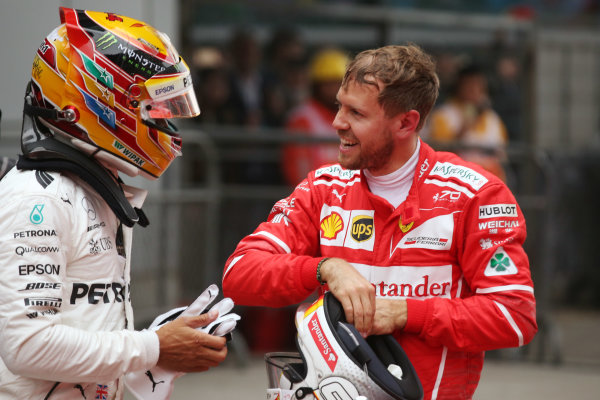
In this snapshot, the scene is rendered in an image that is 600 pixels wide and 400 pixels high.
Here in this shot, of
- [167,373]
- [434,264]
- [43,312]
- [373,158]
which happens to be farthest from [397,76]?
[43,312]

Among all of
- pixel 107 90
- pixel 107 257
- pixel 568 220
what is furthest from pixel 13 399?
pixel 568 220

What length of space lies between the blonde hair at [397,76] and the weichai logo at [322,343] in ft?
2.43

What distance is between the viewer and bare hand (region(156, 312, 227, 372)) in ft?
8.79

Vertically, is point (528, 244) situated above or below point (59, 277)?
below

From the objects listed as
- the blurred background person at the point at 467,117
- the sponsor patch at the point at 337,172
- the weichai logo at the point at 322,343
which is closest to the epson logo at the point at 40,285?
the weichai logo at the point at 322,343

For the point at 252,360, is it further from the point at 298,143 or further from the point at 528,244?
the point at 528,244

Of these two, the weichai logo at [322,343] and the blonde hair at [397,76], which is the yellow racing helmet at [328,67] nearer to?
the blonde hair at [397,76]

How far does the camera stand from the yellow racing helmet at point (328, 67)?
26.9 feet

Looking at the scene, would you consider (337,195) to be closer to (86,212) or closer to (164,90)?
(164,90)

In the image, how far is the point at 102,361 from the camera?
254 centimetres

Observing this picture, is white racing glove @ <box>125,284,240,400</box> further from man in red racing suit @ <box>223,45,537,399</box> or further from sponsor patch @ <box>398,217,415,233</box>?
sponsor patch @ <box>398,217,415,233</box>

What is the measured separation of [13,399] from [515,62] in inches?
317

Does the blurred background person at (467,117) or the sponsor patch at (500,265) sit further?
the blurred background person at (467,117)

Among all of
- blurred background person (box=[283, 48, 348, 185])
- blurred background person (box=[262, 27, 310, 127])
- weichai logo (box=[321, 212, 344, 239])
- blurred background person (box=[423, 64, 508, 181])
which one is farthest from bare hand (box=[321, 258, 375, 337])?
blurred background person (box=[423, 64, 508, 181])
